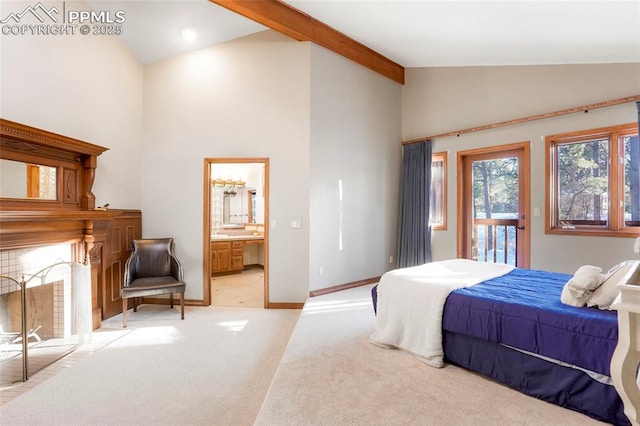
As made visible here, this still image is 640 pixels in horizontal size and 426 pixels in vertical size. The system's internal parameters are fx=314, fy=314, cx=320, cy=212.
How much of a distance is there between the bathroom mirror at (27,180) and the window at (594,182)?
5.52 m

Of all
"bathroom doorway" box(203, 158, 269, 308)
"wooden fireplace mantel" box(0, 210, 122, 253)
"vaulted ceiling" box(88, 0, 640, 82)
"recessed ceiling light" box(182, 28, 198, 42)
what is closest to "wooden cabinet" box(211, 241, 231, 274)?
"bathroom doorway" box(203, 158, 269, 308)

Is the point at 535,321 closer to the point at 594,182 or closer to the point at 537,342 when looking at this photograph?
the point at 537,342

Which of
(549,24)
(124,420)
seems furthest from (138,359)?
(549,24)

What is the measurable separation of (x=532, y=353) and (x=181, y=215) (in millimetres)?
4081

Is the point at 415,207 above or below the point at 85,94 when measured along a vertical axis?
below

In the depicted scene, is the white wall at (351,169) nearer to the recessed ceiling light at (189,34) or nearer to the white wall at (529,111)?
the white wall at (529,111)

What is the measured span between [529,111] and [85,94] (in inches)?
212

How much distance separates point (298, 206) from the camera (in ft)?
13.6

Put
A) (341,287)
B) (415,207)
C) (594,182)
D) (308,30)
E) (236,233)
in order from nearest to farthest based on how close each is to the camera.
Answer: (594,182) < (308,30) < (341,287) < (415,207) < (236,233)

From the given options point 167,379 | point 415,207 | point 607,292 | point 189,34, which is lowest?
point 167,379

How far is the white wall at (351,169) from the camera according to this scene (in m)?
4.24

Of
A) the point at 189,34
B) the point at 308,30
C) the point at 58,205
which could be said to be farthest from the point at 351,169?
the point at 58,205

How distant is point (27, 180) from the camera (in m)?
2.81

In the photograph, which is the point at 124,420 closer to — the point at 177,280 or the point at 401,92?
the point at 177,280
